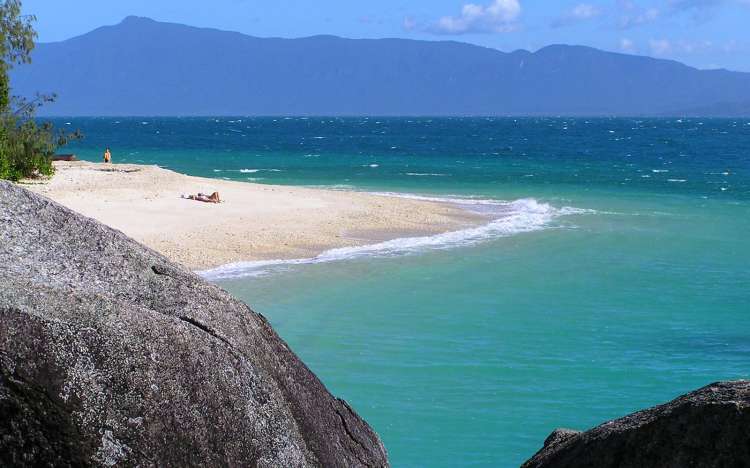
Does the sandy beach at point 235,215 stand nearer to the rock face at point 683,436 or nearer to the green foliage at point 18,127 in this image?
the green foliage at point 18,127

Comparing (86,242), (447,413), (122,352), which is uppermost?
(86,242)

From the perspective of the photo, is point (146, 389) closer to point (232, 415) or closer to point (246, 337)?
point (232, 415)

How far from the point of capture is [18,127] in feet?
113

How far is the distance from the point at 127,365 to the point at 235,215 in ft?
90.1

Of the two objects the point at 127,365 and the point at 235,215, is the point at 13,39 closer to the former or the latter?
the point at 235,215

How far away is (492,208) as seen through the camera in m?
38.6

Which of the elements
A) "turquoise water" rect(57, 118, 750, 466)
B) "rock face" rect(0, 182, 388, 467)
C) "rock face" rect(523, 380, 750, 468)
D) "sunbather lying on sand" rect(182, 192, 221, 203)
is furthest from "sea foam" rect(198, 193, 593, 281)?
"rock face" rect(523, 380, 750, 468)

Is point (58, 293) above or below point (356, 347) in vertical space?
above

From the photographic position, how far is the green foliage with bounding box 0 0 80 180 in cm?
2975

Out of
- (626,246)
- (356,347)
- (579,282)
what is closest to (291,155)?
(626,246)

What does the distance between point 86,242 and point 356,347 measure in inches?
518

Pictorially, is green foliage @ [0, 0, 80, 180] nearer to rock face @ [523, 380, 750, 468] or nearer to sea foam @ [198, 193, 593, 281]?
sea foam @ [198, 193, 593, 281]

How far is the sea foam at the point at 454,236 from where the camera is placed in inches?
902

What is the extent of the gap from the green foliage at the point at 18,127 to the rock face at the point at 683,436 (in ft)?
90.9
